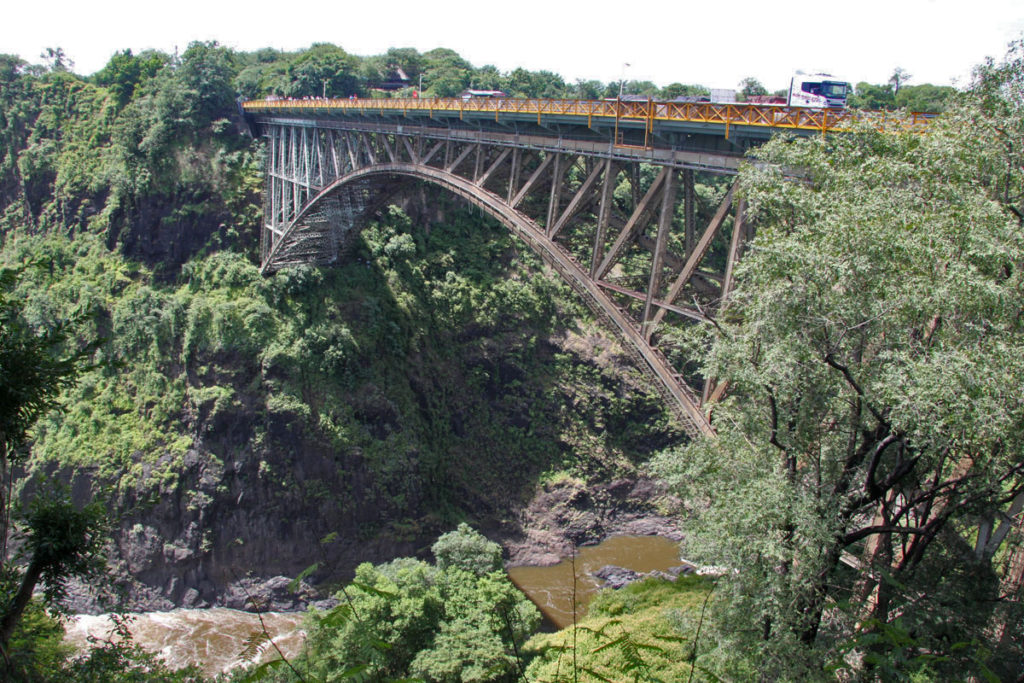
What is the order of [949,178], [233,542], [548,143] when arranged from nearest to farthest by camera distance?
[949,178], [548,143], [233,542]

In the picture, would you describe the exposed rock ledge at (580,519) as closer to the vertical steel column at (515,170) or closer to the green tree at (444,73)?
the vertical steel column at (515,170)

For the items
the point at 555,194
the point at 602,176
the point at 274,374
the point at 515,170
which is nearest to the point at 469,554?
the point at 555,194

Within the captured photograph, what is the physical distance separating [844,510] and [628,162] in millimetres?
9443

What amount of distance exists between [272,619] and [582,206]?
703 inches

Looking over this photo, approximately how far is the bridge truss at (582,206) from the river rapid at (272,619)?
7445mm

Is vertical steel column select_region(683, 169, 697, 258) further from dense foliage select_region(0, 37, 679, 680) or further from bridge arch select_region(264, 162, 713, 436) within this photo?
dense foliage select_region(0, 37, 679, 680)

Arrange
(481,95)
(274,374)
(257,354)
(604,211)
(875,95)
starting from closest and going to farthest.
A: (604,211)
(481,95)
(274,374)
(257,354)
(875,95)

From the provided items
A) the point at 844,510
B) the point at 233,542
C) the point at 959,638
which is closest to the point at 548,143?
the point at 844,510

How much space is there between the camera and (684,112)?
13805mm

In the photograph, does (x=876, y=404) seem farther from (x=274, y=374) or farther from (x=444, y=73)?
(x=444, y=73)

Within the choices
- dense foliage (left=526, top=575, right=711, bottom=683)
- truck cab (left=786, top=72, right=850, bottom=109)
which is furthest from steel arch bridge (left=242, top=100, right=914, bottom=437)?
dense foliage (left=526, top=575, right=711, bottom=683)

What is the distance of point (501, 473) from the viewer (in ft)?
96.5

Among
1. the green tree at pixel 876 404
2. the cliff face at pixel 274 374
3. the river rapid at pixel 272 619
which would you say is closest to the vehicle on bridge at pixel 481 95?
the cliff face at pixel 274 374

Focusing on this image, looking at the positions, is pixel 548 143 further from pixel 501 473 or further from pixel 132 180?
pixel 132 180
